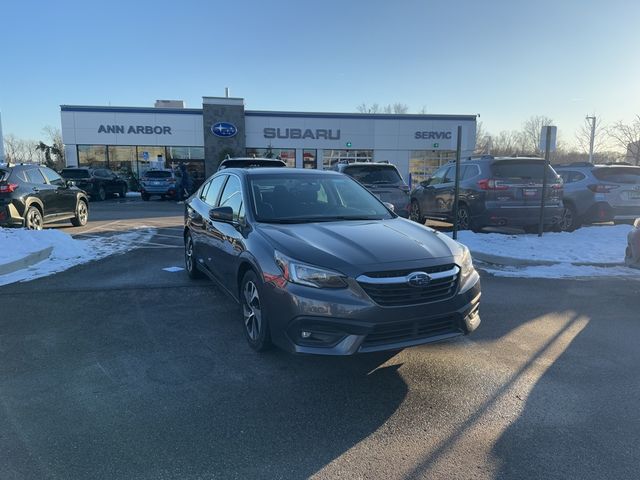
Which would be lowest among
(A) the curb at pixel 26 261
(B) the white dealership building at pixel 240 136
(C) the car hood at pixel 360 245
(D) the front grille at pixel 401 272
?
(A) the curb at pixel 26 261

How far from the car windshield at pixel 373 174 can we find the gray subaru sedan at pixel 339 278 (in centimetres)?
622

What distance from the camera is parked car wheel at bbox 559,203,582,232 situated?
1149 cm

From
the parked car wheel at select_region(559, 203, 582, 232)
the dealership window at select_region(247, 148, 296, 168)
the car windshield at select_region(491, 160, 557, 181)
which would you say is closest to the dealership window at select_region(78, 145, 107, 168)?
the dealership window at select_region(247, 148, 296, 168)

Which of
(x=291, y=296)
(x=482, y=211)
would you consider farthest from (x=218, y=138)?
(x=291, y=296)

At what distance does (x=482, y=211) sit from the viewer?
973cm

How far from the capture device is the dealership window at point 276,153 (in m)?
31.9

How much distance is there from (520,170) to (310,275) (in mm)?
7788

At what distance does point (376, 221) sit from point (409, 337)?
149cm

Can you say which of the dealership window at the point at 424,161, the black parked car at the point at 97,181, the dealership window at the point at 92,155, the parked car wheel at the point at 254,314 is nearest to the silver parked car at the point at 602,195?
the parked car wheel at the point at 254,314

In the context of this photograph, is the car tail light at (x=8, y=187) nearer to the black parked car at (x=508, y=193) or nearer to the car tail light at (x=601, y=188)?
the black parked car at (x=508, y=193)

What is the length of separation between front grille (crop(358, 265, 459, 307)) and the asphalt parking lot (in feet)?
2.38

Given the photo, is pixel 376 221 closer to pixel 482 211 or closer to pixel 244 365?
pixel 244 365

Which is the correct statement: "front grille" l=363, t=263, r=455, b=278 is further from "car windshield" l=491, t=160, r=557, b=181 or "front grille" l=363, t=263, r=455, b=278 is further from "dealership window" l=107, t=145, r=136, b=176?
"dealership window" l=107, t=145, r=136, b=176

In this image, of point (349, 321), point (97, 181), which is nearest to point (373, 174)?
point (349, 321)
